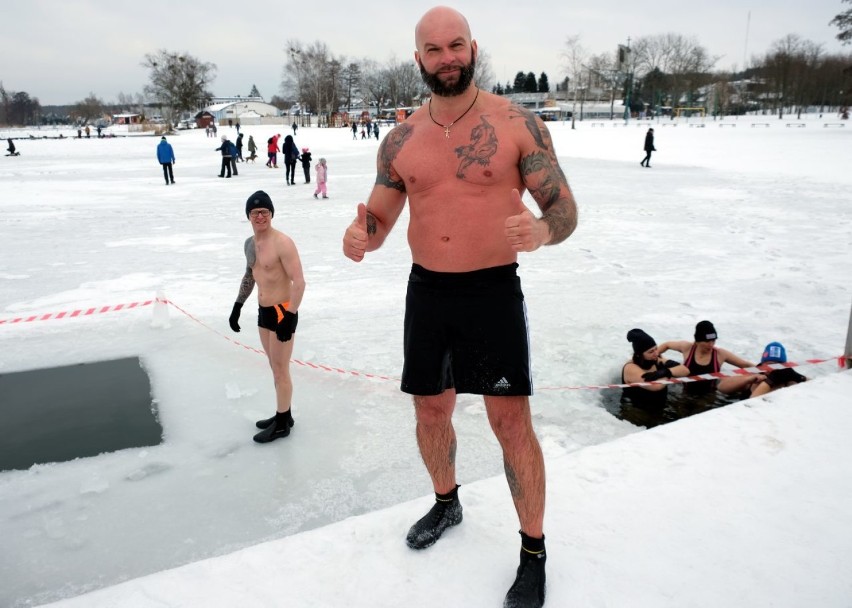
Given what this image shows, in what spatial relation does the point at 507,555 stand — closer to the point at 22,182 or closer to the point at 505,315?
the point at 505,315

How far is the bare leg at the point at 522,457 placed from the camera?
6.90 ft

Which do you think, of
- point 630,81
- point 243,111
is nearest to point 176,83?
point 243,111

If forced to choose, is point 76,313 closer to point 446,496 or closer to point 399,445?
point 399,445

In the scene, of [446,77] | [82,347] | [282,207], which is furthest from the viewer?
[282,207]

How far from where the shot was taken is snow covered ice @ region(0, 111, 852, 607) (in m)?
2.23

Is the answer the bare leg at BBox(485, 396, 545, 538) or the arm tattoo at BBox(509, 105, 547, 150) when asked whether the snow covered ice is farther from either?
the arm tattoo at BBox(509, 105, 547, 150)

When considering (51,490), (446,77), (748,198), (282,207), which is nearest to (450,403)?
(446,77)

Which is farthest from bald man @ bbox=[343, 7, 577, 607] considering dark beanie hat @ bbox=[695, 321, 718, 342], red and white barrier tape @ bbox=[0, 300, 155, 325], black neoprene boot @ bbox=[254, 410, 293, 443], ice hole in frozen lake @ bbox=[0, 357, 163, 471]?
red and white barrier tape @ bbox=[0, 300, 155, 325]

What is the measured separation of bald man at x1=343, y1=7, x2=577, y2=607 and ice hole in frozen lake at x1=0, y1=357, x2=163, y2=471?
2.88 meters

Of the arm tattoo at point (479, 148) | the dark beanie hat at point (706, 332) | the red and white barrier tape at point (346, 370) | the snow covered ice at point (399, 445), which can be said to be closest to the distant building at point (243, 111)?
the snow covered ice at point (399, 445)

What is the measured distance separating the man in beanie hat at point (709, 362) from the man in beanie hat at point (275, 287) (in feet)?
11.5

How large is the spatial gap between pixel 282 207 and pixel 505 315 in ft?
43.7

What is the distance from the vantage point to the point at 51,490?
3.47 m

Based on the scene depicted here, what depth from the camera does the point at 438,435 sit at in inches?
93.8
